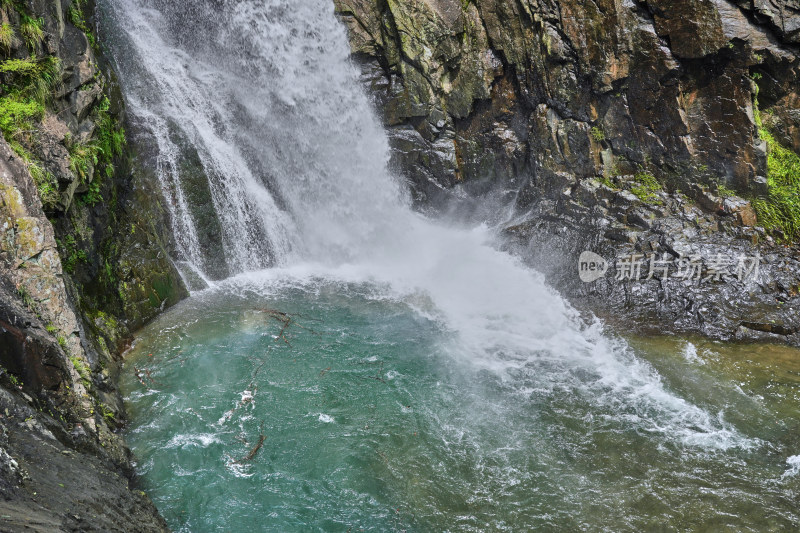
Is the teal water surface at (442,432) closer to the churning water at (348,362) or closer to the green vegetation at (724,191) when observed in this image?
the churning water at (348,362)

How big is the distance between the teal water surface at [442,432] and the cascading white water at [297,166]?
5.09ft

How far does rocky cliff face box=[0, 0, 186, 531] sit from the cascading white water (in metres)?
1.37

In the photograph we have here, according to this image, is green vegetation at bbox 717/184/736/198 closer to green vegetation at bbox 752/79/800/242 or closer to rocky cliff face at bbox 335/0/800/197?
rocky cliff face at bbox 335/0/800/197

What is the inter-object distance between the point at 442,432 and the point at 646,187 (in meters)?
6.82

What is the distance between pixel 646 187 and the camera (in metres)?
10.1

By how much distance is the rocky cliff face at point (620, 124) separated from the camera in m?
8.94

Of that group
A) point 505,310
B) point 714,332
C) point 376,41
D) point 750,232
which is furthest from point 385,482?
point 376,41

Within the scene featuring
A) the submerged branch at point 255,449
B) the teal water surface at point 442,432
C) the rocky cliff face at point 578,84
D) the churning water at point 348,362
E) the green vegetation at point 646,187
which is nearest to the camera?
the teal water surface at point 442,432

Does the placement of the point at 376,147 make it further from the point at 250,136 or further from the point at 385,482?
the point at 385,482

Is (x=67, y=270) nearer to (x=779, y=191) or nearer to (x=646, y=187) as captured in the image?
(x=646, y=187)

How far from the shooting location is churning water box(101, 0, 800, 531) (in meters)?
5.27

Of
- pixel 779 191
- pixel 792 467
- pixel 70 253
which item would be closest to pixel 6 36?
pixel 70 253

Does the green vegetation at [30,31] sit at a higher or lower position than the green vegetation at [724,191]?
higher

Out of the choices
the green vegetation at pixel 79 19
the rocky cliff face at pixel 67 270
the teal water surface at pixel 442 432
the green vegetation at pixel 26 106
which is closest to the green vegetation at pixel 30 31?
the rocky cliff face at pixel 67 270
